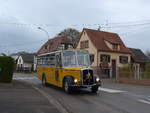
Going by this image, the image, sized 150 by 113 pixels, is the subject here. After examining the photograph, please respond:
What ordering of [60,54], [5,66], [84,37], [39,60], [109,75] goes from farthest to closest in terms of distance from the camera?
[84,37]
[109,75]
[39,60]
[5,66]
[60,54]

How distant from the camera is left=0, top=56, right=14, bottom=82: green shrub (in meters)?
20.5

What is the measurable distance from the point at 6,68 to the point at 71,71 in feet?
20.4

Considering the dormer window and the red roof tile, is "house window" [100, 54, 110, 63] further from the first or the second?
the dormer window

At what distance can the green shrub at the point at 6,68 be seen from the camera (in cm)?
2053

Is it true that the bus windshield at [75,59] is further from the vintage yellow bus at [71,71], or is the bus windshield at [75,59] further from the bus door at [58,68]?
the bus door at [58,68]

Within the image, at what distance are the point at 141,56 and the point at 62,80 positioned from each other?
4376 cm

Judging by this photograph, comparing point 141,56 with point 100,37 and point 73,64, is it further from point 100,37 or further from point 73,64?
point 73,64

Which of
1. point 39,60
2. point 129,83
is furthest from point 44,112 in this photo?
point 129,83

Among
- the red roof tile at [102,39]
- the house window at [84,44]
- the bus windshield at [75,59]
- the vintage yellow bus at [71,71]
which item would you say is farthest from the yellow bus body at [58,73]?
the house window at [84,44]

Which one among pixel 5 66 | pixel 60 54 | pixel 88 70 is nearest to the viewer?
pixel 88 70

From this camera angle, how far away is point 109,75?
3947 centimetres

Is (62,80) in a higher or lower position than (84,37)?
lower

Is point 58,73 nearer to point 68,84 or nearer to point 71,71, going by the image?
point 71,71

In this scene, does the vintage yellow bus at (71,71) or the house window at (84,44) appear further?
the house window at (84,44)
